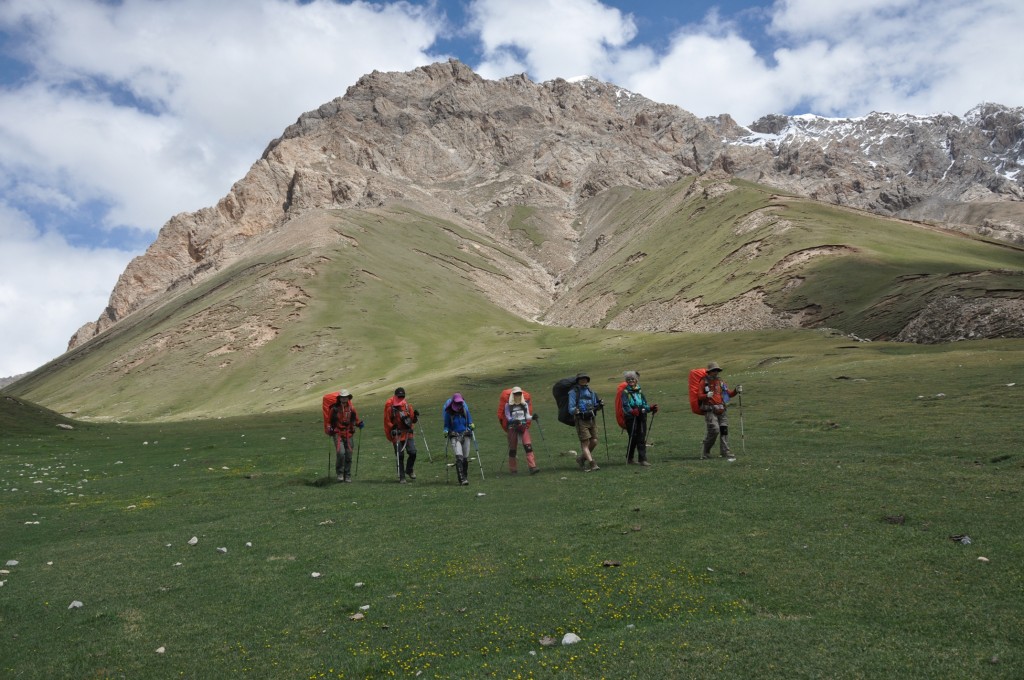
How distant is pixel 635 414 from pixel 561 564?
10.4 m

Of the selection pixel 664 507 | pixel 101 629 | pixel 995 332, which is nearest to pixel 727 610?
pixel 664 507

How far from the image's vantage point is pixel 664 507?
16.2 meters

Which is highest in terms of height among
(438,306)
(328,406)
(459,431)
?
(438,306)

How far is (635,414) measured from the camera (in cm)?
2244

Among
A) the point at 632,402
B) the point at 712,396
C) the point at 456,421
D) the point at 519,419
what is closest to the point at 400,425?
the point at 456,421

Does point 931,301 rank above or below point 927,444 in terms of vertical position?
above

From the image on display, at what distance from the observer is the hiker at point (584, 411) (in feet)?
74.0

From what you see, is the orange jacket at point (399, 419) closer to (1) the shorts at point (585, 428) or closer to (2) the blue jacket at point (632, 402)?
(1) the shorts at point (585, 428)

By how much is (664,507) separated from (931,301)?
189 ft

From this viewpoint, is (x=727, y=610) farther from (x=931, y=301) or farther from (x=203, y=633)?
(x=931, y=301)

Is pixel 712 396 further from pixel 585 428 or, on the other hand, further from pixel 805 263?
pixel 805 263

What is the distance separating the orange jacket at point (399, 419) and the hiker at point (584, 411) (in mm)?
5864

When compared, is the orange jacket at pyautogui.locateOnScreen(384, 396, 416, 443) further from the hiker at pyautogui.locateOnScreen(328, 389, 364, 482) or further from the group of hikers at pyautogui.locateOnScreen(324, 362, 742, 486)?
the hiker at pyautogui.locateOnScreen(328, 389, 364, 482)

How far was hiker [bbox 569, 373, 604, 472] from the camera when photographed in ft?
74.0
